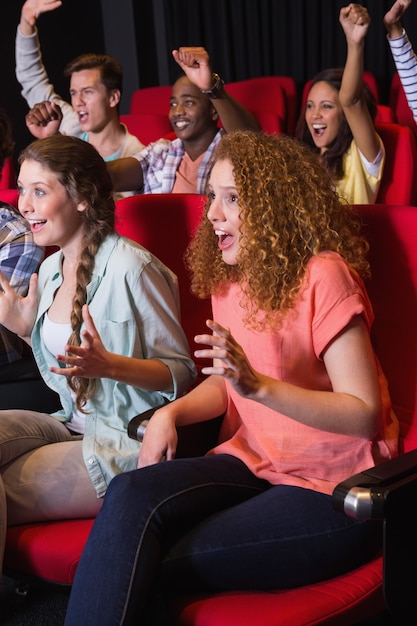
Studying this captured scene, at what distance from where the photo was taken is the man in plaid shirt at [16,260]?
2.05 m

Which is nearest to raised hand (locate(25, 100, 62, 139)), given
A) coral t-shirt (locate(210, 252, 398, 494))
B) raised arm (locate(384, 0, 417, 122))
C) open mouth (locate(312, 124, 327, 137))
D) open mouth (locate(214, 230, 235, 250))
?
open mouth (locate(312, 124, 327, 137))

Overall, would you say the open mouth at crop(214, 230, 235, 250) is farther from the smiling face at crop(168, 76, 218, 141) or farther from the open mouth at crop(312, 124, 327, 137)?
the smiling face at crop(168, 76, 218, 141)

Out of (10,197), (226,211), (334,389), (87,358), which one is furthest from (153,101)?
(334,389)

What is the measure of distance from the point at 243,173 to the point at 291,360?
0.35 m

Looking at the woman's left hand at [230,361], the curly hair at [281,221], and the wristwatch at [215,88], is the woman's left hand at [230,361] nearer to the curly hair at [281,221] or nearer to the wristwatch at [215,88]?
the curly hair at [281,221]

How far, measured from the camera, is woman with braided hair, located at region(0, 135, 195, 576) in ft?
5.33

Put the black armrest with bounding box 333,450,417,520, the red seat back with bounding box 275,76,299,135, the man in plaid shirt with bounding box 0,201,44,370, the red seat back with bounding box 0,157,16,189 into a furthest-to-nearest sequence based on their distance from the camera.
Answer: the red seat back with bounding box 275,76,299,135 → the red seat back with bounding box 0,157,16,189 → the man in plaid shirt with bounding box 0,201,44,370 → the black armrest with bounding box 333,450,417,520

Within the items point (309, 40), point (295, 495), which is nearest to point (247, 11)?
point (309, 40)

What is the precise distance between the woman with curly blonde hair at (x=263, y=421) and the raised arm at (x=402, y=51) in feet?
4.83

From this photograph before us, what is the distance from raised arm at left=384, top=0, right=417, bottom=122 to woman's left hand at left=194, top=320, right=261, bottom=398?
74.7 inches

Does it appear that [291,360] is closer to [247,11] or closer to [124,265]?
[124,265]

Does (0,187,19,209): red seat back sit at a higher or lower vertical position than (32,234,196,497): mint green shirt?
higher

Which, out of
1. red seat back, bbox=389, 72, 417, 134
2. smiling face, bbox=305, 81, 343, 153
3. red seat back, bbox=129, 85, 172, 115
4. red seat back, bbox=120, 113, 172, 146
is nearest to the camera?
smiling face, bbox=305, 81, 343, 153

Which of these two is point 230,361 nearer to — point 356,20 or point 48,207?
point 48,207
